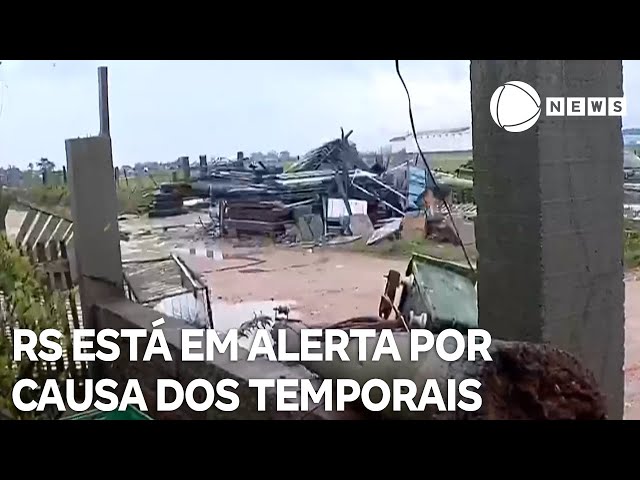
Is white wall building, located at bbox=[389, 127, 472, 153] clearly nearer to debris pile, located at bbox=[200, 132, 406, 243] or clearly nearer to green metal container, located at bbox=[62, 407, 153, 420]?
debris pile, located at bbox=[200, 132, 406, 243]

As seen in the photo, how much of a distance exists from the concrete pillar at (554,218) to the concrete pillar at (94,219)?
0.97 m

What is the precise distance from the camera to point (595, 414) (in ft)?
6.22

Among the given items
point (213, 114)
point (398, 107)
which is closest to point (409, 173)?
point (398, 107)

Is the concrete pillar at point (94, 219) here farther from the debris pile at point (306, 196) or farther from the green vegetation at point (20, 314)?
the debris pile at point (306, 196)

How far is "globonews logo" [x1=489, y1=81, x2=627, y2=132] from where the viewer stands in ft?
5.94

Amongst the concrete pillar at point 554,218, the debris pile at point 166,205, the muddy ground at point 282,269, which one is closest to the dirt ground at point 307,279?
the muddy ground at point 282,269

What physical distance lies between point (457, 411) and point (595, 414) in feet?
1.19

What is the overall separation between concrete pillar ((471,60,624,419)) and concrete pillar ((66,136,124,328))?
3.19ft

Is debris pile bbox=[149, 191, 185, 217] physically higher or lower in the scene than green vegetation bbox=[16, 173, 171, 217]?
lower

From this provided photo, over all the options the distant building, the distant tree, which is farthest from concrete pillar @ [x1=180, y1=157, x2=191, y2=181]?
the distant building

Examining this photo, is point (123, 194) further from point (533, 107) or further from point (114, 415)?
point (533, 107)

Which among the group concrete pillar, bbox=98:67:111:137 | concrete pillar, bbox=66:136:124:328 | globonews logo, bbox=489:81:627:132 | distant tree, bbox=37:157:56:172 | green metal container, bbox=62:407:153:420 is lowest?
green metal container, bbox=62:407:153:420

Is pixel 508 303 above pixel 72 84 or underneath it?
underneath
